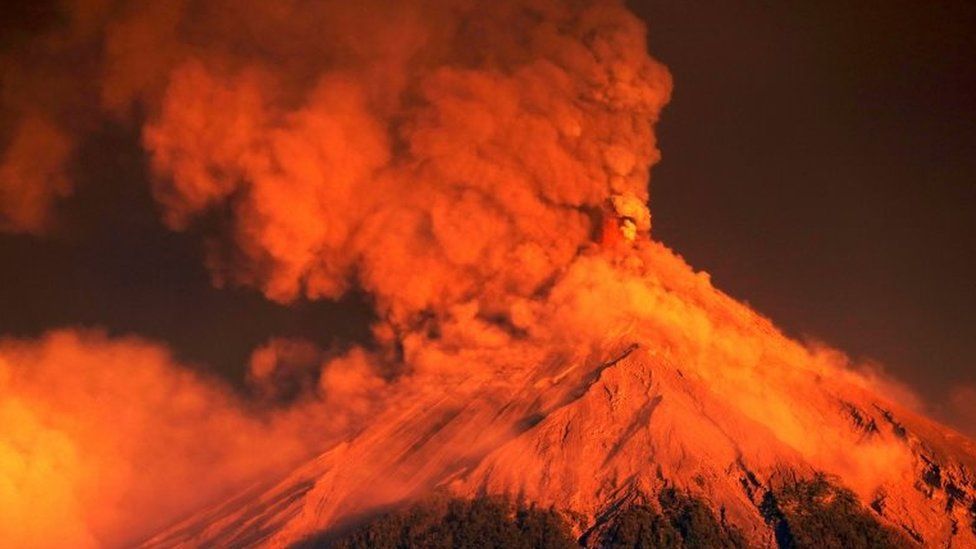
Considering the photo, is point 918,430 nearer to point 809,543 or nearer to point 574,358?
point 809,543

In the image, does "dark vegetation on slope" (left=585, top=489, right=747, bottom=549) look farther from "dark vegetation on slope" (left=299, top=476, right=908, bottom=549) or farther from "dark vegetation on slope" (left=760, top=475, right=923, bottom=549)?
"dark vegetation on slope" (left=760, top=475, right=923, bottom=549)

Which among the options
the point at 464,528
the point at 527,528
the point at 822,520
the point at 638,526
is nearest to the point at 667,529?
the point at 638,526

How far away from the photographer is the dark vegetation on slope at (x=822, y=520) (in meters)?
54.0

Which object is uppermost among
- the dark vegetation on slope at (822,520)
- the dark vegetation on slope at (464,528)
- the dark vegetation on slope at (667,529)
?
the dark vegetation on slope at (464,528)

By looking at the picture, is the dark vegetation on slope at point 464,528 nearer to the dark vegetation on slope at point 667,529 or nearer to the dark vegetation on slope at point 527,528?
the dark vegetation on slope at point 527,528

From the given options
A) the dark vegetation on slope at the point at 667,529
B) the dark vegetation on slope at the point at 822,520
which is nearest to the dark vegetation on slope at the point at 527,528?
the dark vegetation on slope at the point at 667,529

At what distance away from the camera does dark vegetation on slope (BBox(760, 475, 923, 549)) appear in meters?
54.0

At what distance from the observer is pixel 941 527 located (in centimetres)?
5794

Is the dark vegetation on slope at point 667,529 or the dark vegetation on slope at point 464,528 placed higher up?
the dark vegetation on slope at point 464,528

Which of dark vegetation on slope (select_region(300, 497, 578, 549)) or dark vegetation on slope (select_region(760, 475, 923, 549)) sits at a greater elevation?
dark vegetation on slope (select_region(300, 497, 578, 549))

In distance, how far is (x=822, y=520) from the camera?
54.9m

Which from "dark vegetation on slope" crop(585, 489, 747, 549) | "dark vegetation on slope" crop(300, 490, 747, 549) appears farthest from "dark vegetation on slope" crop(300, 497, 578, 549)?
"dark vegetation on slope" crop(585, 489, 747, 549)

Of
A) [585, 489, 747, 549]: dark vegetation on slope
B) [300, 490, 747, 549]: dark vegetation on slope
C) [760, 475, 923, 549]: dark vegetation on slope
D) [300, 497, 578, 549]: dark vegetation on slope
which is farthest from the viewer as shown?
[300, 497, 578, 549]: dark vegetation on slope

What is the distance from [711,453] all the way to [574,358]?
12.4 m
